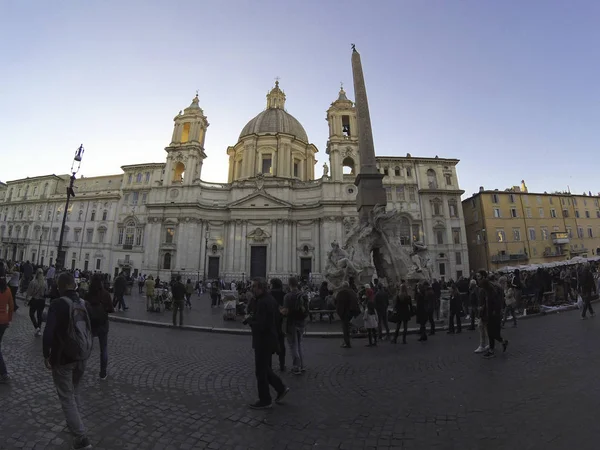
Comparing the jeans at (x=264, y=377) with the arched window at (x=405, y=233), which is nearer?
the jeans at (x=264, y=377)

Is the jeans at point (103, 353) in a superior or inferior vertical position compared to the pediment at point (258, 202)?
inferior

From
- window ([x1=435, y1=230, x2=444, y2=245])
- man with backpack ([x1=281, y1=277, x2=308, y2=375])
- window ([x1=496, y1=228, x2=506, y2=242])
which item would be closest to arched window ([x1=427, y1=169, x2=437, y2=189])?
window ([x1=435, y1=230, x2=444, y2=245])

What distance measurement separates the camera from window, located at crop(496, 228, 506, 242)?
35.5 m

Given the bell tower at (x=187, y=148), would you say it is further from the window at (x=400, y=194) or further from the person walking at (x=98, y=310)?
the person walking at (x=98, y=310)

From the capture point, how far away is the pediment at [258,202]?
37969 mm

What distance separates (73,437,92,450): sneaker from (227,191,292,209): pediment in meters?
35.4

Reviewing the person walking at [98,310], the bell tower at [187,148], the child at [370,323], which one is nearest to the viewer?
the person walking at [98,310]

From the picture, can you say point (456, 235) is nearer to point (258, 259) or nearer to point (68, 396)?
point (258, 259)

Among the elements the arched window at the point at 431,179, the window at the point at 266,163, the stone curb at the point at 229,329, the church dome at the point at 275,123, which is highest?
the church dome at the point at 275,123

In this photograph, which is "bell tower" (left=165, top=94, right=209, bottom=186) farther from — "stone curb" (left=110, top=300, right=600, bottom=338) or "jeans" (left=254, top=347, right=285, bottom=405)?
"jeans" (left=254, top=347, right=285, bottom=405)

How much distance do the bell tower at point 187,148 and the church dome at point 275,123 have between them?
22.2 ft

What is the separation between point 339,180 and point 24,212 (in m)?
48.8

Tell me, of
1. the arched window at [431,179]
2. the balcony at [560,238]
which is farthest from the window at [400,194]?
the balcony at [560,238]

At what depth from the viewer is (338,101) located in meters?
41.2
